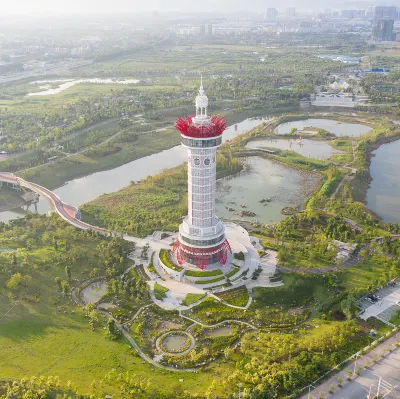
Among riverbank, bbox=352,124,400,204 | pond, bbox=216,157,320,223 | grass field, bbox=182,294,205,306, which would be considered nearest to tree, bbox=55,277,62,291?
grass field, bbox=182,294,205,306

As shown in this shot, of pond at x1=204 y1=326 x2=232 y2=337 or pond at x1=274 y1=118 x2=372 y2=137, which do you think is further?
pond at x1=274 y1=118 x2=372 y2=137

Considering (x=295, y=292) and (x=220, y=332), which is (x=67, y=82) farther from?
(x=220, y=332)

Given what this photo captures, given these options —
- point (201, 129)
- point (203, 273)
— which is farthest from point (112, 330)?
point (201, 129)

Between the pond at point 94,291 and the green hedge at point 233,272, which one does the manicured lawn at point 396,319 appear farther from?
the pond at point 94,291

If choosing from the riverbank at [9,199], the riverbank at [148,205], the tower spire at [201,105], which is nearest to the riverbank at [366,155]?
the riverbank at [148,205]

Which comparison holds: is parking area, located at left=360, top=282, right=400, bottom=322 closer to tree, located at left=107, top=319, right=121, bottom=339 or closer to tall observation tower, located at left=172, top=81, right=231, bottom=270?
tall observation tower, located at left=172, top=81, right=231, bottom=270
